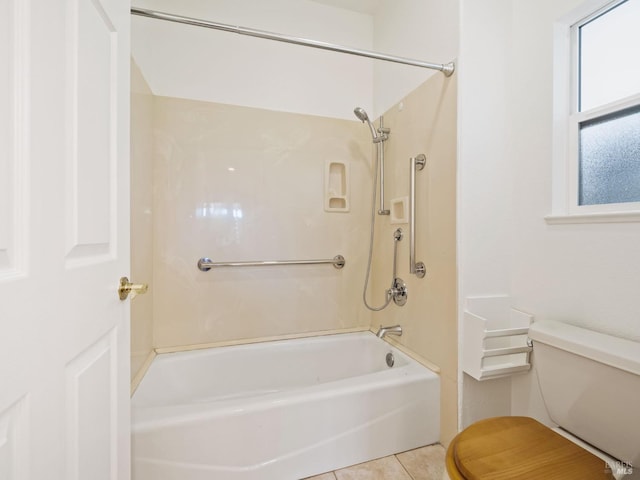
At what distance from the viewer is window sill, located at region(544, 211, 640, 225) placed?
98cm

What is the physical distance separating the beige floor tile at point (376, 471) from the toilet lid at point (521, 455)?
0.53 metres

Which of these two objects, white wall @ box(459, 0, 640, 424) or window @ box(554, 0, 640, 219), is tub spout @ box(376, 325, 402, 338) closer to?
white wall @ box(459, 0, 640, 424)

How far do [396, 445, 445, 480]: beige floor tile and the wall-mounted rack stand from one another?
1.52 ft

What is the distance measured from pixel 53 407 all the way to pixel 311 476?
3.77 feet

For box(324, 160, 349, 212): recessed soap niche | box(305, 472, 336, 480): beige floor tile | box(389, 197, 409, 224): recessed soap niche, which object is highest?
box(324, 160, 349, 212): recessed soap niche

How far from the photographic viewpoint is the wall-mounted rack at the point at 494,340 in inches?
49.4

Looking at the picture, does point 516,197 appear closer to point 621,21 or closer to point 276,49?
point 621,21

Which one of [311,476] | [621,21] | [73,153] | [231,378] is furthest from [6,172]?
[621,21]

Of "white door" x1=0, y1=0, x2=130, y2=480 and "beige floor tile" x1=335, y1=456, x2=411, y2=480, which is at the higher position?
"white door" x1=0, y1=0, x2=130, y2=480

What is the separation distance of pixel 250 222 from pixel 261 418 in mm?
1159

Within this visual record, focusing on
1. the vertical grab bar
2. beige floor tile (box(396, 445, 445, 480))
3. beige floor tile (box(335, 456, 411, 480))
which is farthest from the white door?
the vertical grab bar

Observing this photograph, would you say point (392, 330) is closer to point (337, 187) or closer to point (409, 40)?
point (337, 187)

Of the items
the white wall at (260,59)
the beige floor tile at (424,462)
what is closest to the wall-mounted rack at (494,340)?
the beige floor tile at (424,462)

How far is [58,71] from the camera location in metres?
0.56
